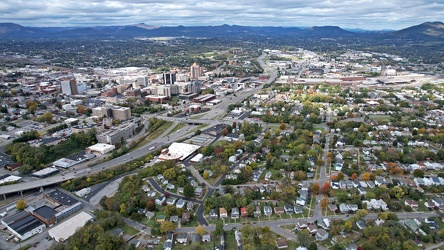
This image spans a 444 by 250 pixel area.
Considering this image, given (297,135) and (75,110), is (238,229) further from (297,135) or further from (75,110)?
(75,110)

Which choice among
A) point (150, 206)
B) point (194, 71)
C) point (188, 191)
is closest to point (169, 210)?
point (150, 206)

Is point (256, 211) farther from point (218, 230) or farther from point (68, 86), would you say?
point (68, 86)


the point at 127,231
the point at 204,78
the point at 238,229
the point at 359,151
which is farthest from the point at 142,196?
the point at 204,78

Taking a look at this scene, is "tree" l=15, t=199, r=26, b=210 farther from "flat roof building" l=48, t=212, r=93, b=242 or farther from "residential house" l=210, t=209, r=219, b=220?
"residential house" l=210, t=209, r=219, b=220

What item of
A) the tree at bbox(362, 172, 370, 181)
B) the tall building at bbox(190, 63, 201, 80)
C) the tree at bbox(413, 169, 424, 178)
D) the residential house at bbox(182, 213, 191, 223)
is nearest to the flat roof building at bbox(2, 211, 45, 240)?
the residential house at bbox(182, 213, 191, 223)

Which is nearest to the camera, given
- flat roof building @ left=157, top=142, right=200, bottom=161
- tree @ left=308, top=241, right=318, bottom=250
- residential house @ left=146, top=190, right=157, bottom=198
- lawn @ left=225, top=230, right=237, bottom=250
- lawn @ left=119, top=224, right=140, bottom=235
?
tree @ left=308, top=241, right=318, bottom=250

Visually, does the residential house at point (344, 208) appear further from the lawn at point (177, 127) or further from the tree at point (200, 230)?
the lawn at point (177, 127)
